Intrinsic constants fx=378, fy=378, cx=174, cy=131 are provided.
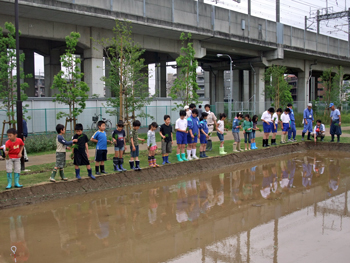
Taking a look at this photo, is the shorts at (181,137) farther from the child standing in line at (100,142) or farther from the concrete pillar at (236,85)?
the concrete pillar at (236,85)

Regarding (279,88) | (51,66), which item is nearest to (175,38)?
(279,88)

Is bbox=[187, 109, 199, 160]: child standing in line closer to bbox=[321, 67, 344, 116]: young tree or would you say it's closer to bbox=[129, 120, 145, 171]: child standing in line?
bbox=[129, 120, 145, 171]: child standing in line

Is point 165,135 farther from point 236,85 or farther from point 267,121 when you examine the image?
point 236,85

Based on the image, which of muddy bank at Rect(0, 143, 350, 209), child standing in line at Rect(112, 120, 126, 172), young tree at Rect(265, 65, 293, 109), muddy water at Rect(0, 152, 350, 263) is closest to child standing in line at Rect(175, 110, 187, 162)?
muddy bank at Rect(0, 143, 350, 209)

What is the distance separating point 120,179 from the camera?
407 inches

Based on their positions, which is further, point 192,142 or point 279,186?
point 192,142

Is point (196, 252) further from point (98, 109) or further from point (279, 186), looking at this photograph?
point (98, 109)

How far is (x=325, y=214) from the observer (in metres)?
7.50

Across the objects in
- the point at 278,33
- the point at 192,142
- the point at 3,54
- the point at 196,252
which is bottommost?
the point at 196,252

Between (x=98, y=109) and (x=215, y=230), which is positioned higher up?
(x=98, y=109)

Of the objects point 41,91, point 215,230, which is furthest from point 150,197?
point 41,91

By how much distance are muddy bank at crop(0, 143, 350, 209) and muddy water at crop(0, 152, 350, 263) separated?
1.10 ft

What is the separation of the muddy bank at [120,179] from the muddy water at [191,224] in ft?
1.10

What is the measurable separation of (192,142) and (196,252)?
7.26 meters
